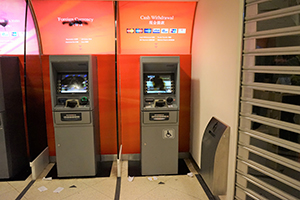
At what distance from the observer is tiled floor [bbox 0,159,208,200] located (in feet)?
9.29

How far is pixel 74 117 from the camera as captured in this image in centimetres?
319

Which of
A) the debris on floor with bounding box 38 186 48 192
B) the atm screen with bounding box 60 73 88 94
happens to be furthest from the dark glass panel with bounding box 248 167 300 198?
the debris on floor with bounding box 38 186 48 192

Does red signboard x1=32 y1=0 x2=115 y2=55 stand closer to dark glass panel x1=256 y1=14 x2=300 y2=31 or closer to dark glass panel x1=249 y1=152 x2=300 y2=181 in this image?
dark glass panel x1=256 y1=14 x2=300 y2=31

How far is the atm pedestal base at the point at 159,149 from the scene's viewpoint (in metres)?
3.28

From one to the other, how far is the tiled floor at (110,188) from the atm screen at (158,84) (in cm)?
137

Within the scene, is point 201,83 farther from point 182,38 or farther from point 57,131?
point 57,131

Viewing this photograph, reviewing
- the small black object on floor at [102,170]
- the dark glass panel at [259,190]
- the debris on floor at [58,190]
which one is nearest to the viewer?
the dark glass panel at [259,190]

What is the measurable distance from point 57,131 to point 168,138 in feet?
5.65

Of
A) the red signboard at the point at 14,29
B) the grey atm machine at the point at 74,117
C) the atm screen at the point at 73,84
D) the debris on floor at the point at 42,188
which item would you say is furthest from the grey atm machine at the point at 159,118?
the red signboard at the point at 14,29

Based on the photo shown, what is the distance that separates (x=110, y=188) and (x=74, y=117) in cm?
118

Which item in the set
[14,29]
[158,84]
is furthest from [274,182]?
[14,29]

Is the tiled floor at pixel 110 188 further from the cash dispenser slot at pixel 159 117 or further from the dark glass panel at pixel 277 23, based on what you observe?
the dark glass panel at pixel 277 23

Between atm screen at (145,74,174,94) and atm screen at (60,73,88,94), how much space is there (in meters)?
0.98

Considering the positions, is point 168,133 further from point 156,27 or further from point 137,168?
point 156,27
